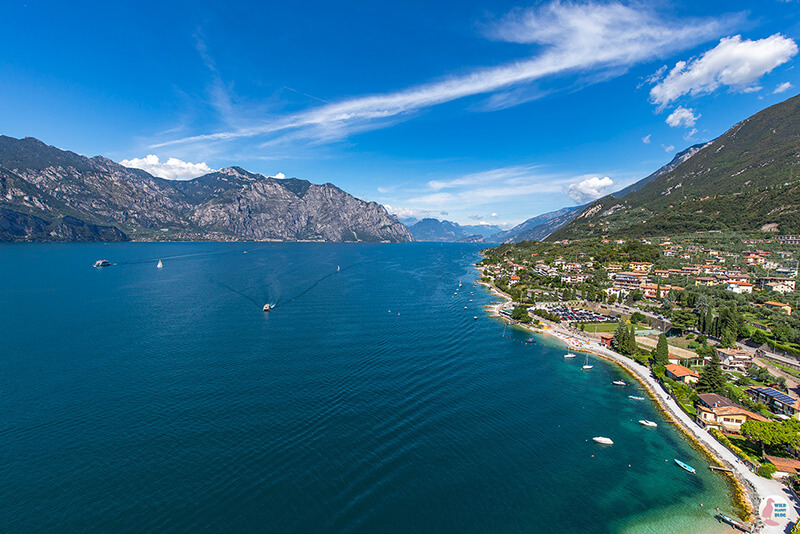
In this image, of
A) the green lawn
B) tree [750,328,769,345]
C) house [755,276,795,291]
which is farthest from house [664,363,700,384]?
house [755,276,795,291]

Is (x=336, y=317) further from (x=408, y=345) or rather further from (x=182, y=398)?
(x=182, y=398)

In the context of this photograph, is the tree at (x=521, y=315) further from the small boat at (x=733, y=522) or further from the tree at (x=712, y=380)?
the small boat at (x=733, y=522)

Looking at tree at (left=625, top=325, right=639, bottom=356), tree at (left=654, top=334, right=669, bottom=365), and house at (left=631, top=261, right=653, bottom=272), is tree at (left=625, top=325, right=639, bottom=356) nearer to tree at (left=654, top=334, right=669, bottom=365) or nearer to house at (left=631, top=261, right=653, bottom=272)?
tree at (left=654, top=334, right=669, bottom=365)

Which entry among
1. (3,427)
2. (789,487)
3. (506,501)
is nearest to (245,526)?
(506,501)

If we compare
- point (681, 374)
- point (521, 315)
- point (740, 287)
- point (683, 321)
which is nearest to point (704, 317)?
point (683, 321)

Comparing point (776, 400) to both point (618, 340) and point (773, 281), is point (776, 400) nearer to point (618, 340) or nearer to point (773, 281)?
point (618, 340)

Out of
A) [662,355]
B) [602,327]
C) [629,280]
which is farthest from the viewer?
[629,280]

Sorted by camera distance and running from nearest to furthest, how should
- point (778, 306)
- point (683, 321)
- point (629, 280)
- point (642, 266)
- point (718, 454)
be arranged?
point (718, 454) → point (683, 321) → point (778, 306) → point (629, 280) → point (642, 266)
